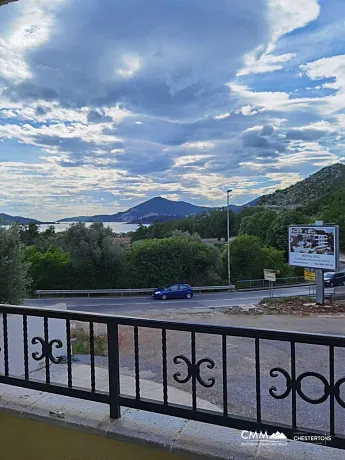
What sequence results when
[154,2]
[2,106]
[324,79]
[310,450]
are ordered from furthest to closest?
1. [324,79]
2. [2,106]
3. [154,2]
4. [310,450]

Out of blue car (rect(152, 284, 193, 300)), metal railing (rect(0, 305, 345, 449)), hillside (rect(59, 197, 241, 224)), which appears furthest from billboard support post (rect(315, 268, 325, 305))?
metal railing (rect(0, 305, 345, 449))

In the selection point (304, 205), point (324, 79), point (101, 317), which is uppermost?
point (324, 79)

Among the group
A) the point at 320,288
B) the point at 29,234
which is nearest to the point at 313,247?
the point at 320,288

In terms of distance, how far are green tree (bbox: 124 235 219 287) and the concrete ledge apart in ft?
13.9

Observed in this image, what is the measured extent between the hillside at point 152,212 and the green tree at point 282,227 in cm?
158

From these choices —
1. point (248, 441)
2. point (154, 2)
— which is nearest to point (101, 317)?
point (248, 441)

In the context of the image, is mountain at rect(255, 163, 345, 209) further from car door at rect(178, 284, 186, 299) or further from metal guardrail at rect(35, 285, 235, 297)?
car door at rect(178, 284, 186, 299)

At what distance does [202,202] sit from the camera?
6.17 m

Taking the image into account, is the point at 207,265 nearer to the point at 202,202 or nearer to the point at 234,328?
the point at 202,202

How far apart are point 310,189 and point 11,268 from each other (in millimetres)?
3769

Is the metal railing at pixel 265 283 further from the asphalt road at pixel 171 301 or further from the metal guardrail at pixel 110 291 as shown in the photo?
the metal guardrail at pixel 110 291

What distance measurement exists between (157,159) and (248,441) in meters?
7.11

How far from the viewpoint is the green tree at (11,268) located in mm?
3582

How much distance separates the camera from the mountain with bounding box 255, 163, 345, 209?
474 cm
